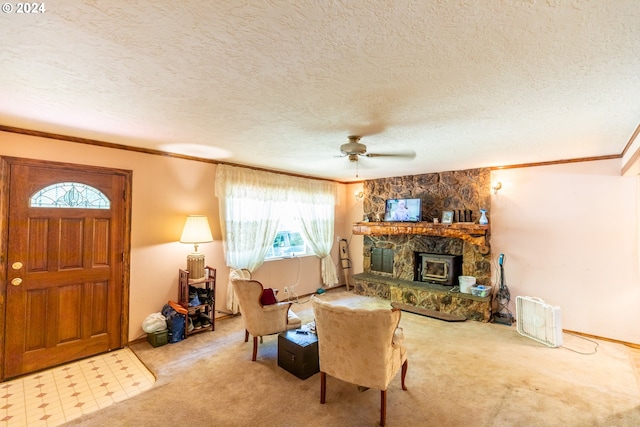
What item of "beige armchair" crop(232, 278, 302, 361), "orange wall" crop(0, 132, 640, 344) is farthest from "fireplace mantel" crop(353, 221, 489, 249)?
"beige armchair" crop(232, 278, 302, 361)

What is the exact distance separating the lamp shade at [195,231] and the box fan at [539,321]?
14.5ft

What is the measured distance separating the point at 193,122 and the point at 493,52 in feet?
7.68

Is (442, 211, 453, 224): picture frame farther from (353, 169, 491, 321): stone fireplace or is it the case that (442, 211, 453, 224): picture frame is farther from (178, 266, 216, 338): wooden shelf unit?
(178, 266, 216, 338): wooden shelf unit

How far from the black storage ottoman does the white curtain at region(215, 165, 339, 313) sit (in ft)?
5.91

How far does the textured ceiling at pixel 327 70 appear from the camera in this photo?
1.21m

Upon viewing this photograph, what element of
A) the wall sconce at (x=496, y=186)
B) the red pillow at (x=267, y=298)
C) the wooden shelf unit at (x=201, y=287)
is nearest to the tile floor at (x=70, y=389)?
the wooden shelf unit at (x=201, y=287)

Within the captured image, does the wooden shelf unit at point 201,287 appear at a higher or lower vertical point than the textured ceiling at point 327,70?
lower

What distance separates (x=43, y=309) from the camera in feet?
9.86

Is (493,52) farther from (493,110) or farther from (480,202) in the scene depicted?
(480,202)

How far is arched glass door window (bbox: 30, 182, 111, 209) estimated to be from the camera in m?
3.00

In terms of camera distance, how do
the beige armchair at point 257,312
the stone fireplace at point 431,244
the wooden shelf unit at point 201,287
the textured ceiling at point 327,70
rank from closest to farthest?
the textured ceiling at point 327,70, the beige armchair at point 257,312, the wooden shelf unit at point 201,287, the stone fireplace at point 431,244

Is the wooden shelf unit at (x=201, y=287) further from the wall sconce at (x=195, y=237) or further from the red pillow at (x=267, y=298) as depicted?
the red pillow at (x=267, y=298)

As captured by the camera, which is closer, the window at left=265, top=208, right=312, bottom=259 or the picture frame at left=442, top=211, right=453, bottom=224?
the picture frame at left=442, top=211, right=453, bottom=224

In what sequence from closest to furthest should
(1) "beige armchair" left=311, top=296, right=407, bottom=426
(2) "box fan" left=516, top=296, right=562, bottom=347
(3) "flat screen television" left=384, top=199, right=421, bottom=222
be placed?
1. (1) "beige armchair" left=311, top=296, right=407, bottom=426
2. (2) "box fan" left=516, top=296, right=562, bottom=347
3. (3) "flat screen television" left=384, top=199, right=421, bottom=222
